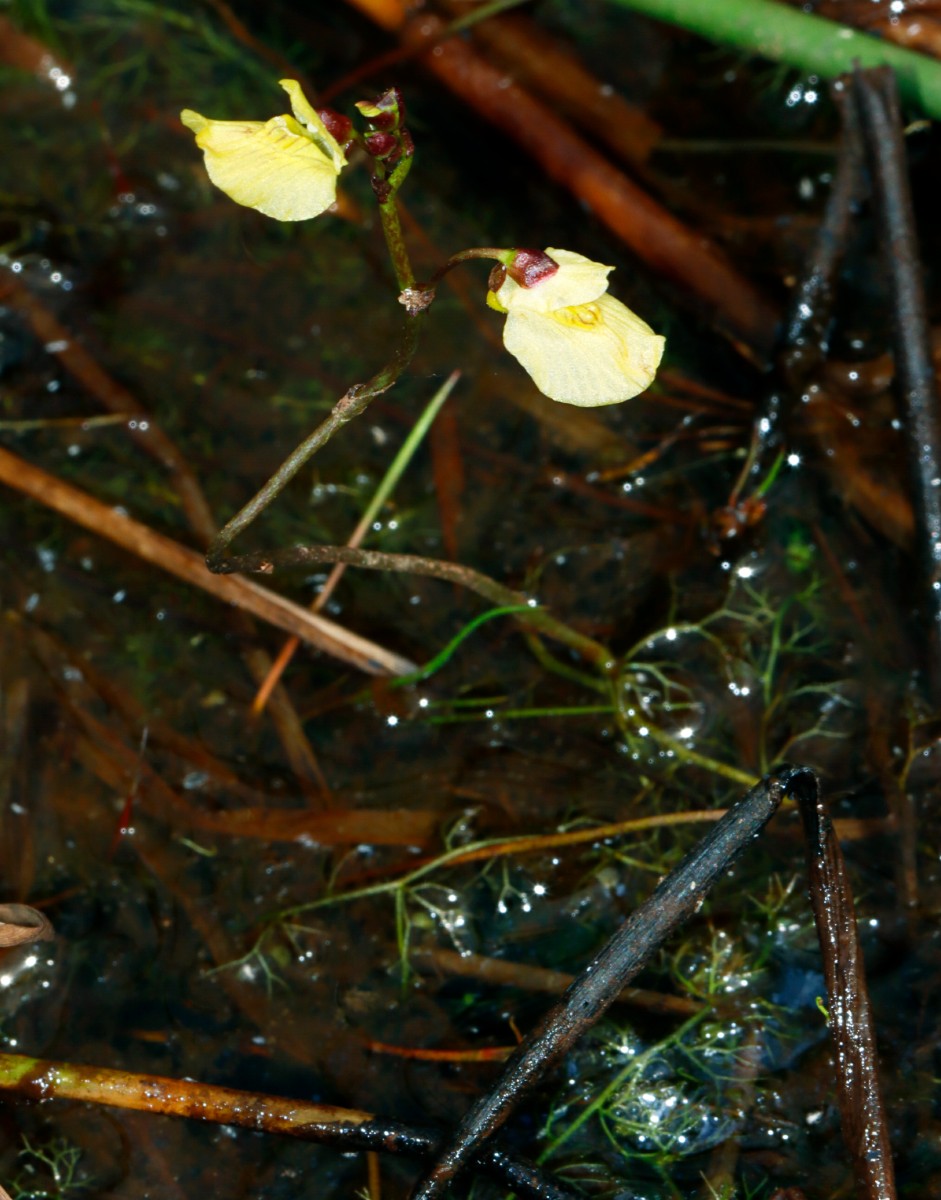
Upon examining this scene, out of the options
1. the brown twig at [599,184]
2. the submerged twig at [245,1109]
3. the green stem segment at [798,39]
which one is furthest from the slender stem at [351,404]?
the green stem segment at [798,39]

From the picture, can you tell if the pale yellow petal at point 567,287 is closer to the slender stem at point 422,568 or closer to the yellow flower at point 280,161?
the yellow flower at point 280,161

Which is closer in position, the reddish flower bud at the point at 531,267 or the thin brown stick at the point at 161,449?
the reddish flower bud at the point at 531,267

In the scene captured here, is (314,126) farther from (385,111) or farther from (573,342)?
(573,342)

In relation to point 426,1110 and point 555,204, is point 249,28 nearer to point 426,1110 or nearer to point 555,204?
point 555,204

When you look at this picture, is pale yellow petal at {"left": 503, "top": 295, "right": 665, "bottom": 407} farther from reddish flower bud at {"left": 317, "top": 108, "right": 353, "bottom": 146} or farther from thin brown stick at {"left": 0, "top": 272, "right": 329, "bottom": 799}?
thin brown stick at {"left": 0, "top": 272, "right": 329, "bottom": 799}

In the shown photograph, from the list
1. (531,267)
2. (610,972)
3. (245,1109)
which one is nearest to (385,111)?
(531,267)
